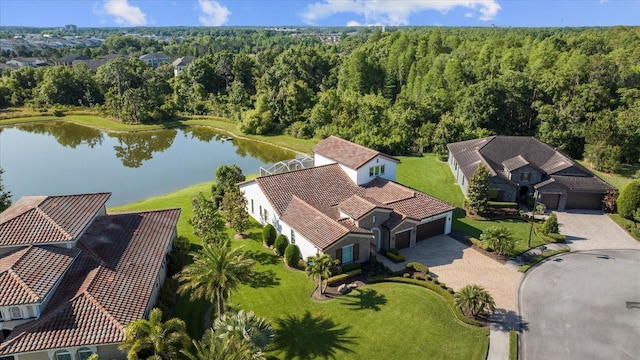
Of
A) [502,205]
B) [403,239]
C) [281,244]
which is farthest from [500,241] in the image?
[281,244]

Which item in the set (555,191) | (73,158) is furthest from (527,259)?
(73,158)

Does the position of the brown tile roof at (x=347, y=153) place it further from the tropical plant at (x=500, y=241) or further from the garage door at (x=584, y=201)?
the garage door at (x=584, y=201)

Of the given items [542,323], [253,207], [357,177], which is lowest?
[542,323]

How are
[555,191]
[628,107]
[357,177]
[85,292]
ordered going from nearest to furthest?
[85,292] → [357,177] → [555,191] → [628,107]

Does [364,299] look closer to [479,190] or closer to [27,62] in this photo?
[479,190]

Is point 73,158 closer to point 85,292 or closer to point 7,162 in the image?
point 7,162
